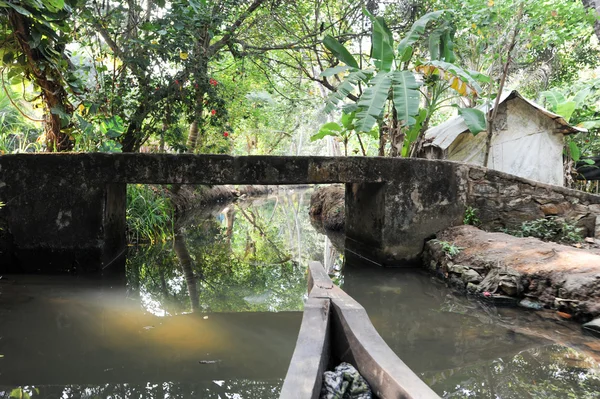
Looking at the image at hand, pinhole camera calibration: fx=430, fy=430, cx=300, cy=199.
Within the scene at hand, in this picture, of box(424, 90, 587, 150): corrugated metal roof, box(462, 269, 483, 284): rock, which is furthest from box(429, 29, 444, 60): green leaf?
box(462, 269, 483, 284): rock

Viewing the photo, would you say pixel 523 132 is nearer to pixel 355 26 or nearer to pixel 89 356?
pixel 355 26

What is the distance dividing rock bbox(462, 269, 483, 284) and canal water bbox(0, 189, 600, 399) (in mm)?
306

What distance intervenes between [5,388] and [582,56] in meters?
12.8

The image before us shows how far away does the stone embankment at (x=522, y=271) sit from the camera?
346 cm

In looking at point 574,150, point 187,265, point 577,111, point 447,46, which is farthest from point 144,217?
point 577,111

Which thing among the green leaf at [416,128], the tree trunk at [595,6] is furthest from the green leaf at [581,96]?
the green leaf at [416,128]

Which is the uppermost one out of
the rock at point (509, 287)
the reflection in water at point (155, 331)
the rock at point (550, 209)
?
the rock at point (550, 209)

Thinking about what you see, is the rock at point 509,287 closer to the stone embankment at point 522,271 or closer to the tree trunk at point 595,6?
the stone embankment at point 522,271

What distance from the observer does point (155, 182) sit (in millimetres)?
4957

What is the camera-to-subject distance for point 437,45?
22.3ft

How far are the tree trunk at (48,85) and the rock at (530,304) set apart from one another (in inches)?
204

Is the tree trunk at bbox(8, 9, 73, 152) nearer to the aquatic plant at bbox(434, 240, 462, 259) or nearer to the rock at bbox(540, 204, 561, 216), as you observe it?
the aquatic plant at bbox(434, 240, 462, 259)

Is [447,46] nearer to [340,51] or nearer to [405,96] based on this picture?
[340,51]

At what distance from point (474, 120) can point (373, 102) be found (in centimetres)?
154
